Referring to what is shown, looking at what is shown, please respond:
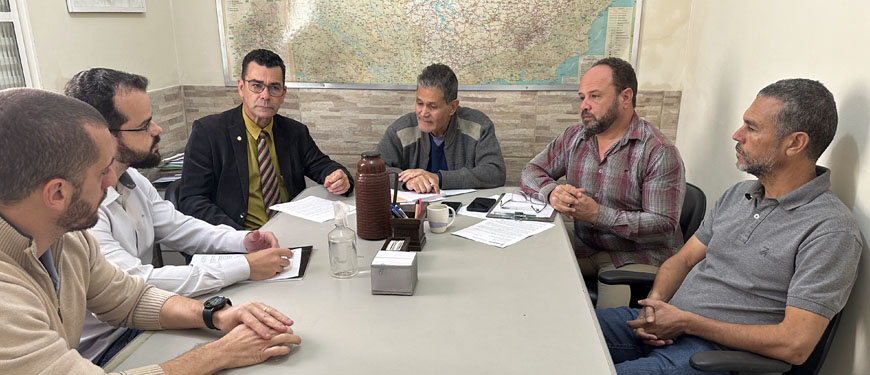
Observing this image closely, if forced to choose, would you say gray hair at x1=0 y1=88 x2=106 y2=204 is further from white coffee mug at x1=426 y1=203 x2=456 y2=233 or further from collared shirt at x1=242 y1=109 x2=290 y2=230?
collared shirt at x1=242 y1=109 x2=290 y2=230

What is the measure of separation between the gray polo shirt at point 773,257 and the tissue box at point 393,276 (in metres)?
0.93

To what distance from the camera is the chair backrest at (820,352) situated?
4.63ft

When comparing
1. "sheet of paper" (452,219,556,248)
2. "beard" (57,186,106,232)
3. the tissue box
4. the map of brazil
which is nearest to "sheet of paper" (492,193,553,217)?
A: "sheet of paper" (452,219,556,248)

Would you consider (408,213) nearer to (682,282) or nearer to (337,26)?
(682,282)

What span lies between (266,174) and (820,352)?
2323mm

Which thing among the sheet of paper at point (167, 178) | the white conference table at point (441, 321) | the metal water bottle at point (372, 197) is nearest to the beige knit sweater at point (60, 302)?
the white conference table at point (441, 321)

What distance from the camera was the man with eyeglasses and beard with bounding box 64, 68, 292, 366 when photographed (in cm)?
149

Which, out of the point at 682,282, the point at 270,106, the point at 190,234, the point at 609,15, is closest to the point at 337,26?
the point at 270,106

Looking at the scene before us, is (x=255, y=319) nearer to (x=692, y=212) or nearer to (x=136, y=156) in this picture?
(x=136, y=156)

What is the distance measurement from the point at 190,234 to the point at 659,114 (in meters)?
2.69

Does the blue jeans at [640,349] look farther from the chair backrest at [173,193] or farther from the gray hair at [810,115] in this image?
the chair backrest at [173,193]

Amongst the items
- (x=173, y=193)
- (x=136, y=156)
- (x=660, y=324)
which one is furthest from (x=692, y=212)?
(x=173, y=193)

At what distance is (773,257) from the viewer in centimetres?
152

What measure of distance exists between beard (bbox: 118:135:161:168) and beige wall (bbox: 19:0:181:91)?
1199mm
